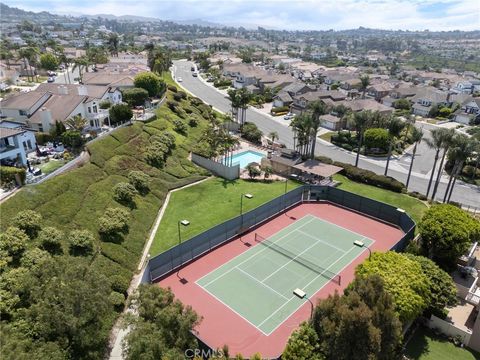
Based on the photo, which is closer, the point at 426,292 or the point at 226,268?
the point at 426,292

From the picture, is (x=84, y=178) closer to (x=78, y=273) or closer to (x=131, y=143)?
(x=131, y=143)

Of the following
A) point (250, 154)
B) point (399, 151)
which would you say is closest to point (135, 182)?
point (250, 154)

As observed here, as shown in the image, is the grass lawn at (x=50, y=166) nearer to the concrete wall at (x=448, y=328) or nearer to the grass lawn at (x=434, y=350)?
the grass lawn at (x=434, y=350)

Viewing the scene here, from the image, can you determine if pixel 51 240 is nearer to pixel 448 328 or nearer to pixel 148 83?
pixel 448 328

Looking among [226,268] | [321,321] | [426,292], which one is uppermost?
[321,321]

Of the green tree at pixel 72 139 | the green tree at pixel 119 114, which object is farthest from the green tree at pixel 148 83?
the green tree at pixel 72 139
